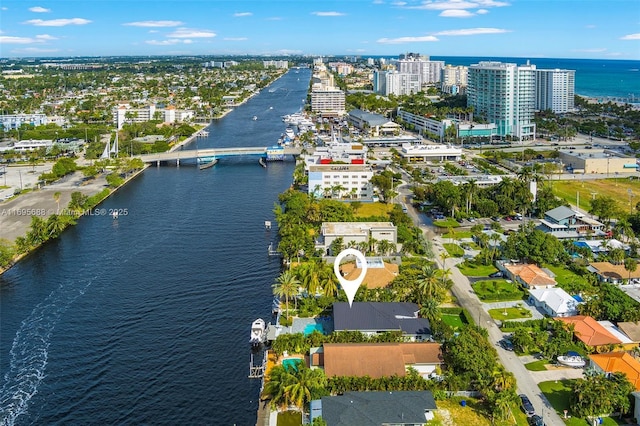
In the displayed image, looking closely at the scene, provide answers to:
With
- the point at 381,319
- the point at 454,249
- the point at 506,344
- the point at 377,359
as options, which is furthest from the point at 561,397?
the point at 454,249

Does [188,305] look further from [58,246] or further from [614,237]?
[614,237]

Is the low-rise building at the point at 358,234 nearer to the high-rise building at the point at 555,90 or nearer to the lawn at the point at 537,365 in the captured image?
the lawn at the point at 537,365

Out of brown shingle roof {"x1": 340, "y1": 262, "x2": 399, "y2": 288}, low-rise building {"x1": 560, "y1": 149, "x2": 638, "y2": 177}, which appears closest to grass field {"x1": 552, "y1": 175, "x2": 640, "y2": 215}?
low-rise building {"x1": 560, "y1": 149, "x2": 638, "y2": 177}

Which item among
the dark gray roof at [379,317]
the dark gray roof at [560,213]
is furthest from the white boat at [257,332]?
the dark gray roof at [560,213]

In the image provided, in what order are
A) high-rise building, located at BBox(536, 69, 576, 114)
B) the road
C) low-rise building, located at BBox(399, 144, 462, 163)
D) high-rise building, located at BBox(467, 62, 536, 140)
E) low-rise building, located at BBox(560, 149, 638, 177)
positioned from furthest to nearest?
high-rise building, located at BBox(536, 69, 576, 114) < high-rise building, located at BBox(467, 62, 536, 140) < low-rise building, located at BBox(399, 144, 462, 163) < low-rise building, located at BBox(560, 149, 638, 177) < the road

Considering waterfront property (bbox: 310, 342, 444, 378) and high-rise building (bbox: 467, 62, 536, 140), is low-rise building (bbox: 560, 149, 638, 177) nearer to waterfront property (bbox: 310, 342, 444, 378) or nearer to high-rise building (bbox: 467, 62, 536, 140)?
high-rise building (bbox: 467, 62, 536, 140)

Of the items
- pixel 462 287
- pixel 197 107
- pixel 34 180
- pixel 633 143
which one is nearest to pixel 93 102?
pixel 197 107
